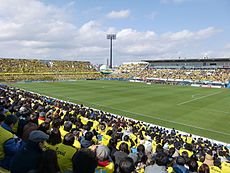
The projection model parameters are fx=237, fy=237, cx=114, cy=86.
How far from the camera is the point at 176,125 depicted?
2392cm

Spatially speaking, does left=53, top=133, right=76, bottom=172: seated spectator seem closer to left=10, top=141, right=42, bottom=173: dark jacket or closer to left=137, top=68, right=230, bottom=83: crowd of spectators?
left=10, top=141, right=42, bottom=173: dark jacket

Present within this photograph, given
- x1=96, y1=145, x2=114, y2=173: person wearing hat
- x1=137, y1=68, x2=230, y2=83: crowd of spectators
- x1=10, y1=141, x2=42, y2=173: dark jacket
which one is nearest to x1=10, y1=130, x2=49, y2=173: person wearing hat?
x1=10, y1=141, x2=42, y2=173: dark jacket

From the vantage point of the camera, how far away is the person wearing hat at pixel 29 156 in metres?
4.39

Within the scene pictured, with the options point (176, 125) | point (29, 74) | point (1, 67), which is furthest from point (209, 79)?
point (1, 67)

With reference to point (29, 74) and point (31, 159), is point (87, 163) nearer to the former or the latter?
point (31, 159)

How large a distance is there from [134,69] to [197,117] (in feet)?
278

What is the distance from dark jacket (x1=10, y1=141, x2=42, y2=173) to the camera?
4.38 meters

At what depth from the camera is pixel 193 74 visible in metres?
82.1

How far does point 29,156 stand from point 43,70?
91.4 m

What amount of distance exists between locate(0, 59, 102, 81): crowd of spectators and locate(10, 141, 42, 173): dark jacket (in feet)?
243

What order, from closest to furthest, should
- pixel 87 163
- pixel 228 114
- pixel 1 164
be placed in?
1. pixel 87 163
2. pixel 1 164
3. pixel 228 114

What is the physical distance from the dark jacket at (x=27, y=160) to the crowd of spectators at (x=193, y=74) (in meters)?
72.5

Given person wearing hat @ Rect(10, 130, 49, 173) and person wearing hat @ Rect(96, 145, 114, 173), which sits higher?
person wearing hat @ Rect(10, 130, 49, 173)

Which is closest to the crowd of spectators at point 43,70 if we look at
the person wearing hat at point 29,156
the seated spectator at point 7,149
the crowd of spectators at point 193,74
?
the crowd of spectators at point 193,74
